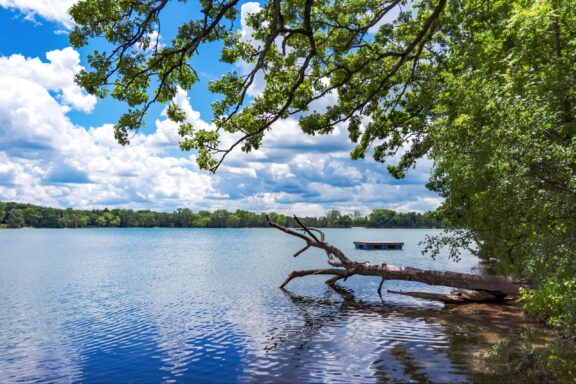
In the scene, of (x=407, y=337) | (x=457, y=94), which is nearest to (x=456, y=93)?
(x=457, y=94)

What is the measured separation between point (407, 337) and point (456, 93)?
11.7 m

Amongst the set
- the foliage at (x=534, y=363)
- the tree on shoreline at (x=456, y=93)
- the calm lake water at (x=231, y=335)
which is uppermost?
the tree on shoreline at (x=456, y=93)

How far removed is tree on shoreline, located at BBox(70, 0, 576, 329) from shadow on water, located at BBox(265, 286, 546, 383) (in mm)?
2617

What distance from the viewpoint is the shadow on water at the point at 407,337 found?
552 inches

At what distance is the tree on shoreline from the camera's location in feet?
33.5

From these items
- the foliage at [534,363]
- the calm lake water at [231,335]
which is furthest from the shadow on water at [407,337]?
the foliage at [534,363]

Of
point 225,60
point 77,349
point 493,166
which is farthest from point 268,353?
point 225,60

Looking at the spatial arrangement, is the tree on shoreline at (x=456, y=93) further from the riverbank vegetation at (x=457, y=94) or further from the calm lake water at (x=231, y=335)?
the calm lake water at (x=231, y=335)

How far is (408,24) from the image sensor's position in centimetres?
2266

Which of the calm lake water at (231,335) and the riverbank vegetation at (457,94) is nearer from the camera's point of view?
the riverbank vegetation at (457,94)

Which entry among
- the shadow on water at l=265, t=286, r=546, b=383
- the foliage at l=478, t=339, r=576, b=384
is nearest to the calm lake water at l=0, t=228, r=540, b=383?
the shadow on water at l=265, t=286, r=546, b=383

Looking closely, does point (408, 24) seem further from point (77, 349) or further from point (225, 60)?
point (77, 349)

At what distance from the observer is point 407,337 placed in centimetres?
1855

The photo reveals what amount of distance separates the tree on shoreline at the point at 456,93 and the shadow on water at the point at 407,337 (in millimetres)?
2617
